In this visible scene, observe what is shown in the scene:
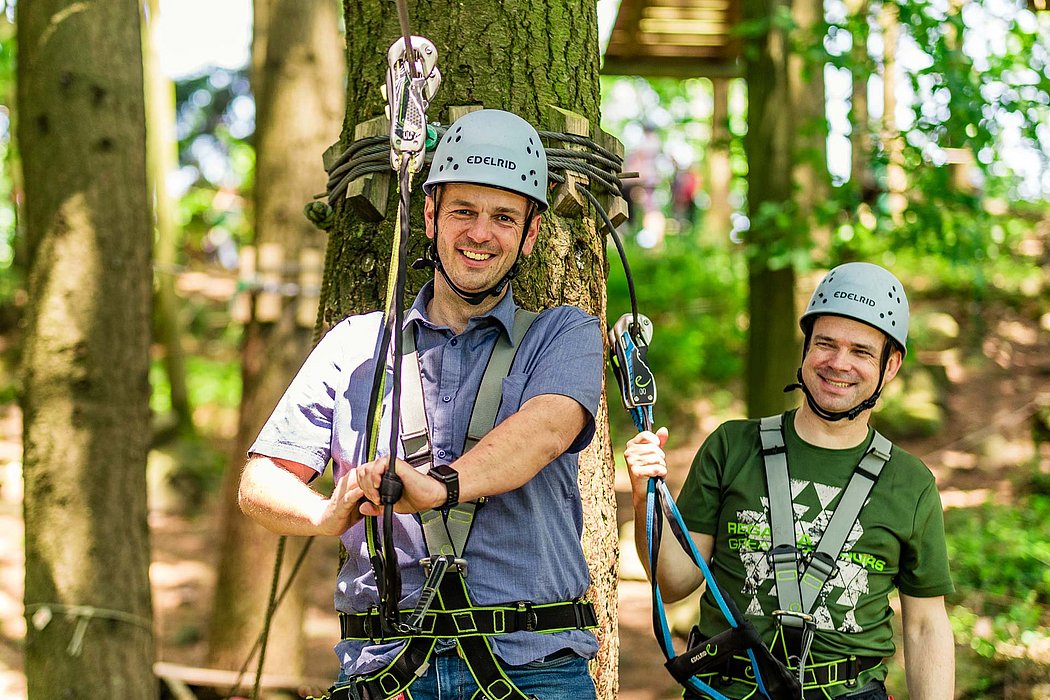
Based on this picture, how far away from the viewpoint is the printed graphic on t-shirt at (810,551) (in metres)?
2.90

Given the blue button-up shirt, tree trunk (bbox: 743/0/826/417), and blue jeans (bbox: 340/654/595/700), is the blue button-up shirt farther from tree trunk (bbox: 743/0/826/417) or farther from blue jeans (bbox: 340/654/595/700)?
tree trunk (bbox: 743/0/826/417)

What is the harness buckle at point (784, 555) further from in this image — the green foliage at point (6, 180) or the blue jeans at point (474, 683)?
the green foliage at point (6, 180)

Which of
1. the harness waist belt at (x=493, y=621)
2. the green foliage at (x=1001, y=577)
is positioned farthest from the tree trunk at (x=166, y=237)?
the harness waist belt at (x=493, y=621)

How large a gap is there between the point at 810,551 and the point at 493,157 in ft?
4.58

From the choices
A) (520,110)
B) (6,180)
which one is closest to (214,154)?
(6,180)

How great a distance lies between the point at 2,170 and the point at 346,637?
65.1 ft

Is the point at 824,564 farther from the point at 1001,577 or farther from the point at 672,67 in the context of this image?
the point at 672,67

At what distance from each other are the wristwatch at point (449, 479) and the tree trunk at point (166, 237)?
11258 millimetres

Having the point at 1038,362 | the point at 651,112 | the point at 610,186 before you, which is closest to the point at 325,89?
the point at 610,186

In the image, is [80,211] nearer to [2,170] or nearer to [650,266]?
[650,266]

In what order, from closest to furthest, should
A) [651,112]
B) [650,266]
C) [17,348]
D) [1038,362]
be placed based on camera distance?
[1038,362]
[650,266]
[17,348]
[651,112]

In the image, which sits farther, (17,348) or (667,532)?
(17,348)

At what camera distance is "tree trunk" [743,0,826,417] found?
648 centimetres

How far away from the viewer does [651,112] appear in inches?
1155
